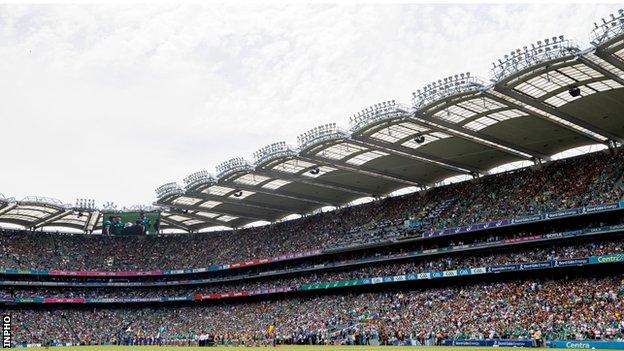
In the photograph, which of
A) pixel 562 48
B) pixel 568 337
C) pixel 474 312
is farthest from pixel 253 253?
pixel 562 48

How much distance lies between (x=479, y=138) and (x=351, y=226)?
24.7 metres

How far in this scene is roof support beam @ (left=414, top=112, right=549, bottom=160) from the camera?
154 ft

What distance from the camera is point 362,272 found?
6588 centimetres

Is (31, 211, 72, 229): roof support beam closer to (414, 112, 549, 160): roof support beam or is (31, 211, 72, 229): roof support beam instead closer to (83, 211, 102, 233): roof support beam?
(83, 211, 102, 233): roof support beam

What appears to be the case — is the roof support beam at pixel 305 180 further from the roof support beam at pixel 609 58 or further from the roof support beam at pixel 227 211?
the roof support beam at pixel 609 58

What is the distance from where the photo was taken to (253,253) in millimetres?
80188

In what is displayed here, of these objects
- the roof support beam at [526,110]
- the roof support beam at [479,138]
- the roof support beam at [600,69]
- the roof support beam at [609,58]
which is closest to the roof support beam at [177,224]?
the roof support beam at [479,138]

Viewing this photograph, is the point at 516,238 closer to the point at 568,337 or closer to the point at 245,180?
the point at 568,337

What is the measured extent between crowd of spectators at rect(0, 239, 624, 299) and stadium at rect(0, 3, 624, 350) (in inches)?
9.0

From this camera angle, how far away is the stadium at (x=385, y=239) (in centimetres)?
4400

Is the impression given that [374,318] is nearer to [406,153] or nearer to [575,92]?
[406,153]

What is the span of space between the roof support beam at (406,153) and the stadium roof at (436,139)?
0.32ft

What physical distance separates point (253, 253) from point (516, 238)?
36.8m

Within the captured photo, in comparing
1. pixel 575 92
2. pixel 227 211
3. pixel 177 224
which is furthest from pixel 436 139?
pixel 177 224
